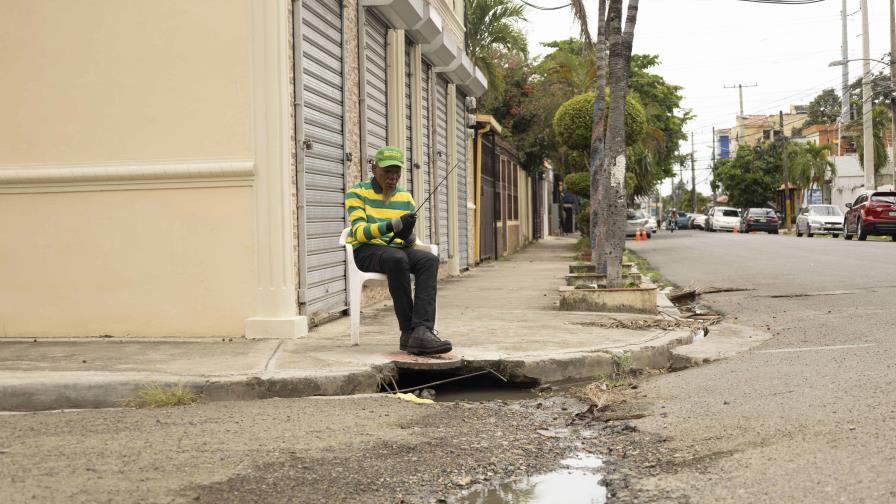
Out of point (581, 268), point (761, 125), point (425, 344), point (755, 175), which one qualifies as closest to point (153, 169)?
point (425, 344)

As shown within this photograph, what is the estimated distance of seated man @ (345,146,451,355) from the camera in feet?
20.8

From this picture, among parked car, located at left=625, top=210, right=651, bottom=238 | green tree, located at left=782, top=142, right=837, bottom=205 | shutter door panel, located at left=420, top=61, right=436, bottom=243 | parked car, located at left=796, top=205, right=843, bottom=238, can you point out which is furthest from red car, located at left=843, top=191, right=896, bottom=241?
green tree, located at left=782, top=142, right=837, bottom=205

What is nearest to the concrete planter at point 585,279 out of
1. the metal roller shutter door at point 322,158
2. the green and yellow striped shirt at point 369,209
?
the metal roller shutter door at point 322,158

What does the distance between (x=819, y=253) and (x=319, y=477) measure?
1815 cm

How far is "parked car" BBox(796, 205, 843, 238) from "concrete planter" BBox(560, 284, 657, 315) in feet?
92.6

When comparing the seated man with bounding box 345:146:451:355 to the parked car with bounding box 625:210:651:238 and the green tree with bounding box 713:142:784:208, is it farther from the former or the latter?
the green tree with bounding box 713:142:784:208

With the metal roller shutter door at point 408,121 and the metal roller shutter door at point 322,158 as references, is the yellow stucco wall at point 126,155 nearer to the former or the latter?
the metal roller shutter door at point 322,158

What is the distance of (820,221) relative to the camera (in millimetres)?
35438

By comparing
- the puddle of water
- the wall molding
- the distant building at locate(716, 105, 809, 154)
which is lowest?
the puddle of water

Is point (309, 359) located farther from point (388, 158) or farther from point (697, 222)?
point (697, 222)

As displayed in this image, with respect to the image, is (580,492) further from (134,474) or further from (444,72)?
(444,72)

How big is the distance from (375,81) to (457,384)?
18.9 ft

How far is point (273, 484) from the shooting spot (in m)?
3.61

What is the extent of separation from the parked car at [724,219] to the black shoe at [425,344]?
46.5 m
